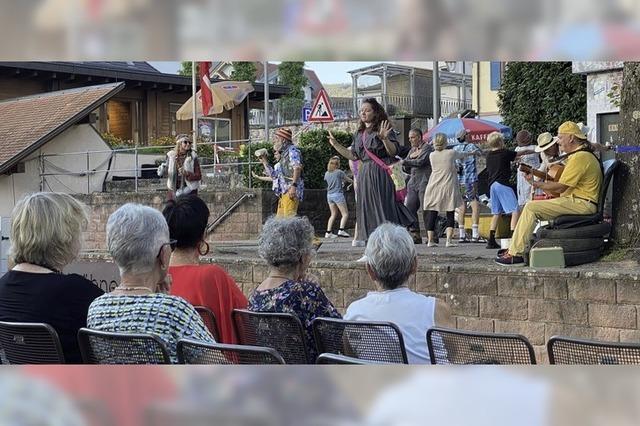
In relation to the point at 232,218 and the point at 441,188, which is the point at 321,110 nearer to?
the point at 232,218

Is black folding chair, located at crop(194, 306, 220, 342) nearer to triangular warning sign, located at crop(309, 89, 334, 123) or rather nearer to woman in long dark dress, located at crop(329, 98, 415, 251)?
woman in long dark dress, located at crop(329, 98, 415, 251)

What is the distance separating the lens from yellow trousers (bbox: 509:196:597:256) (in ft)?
21.0

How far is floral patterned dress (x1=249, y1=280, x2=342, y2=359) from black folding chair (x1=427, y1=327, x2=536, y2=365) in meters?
0.75

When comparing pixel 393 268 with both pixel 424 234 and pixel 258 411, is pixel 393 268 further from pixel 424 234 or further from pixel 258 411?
pixel 424 234

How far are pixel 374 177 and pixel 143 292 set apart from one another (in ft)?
18.0

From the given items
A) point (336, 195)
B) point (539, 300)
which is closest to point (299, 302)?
point (539, 300)

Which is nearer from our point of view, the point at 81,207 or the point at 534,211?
the point at 81,207

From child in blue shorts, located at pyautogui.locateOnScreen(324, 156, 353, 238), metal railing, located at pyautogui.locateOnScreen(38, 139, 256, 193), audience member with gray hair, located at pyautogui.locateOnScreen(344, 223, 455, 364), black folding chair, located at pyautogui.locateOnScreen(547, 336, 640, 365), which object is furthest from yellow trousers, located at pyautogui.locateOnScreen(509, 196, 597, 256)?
metal railing, located at pyautogui.locateOnScreen(38, 139, 256, 193)

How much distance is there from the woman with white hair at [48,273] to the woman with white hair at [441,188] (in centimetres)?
658

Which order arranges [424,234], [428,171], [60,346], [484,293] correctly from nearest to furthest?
1. [60,346]
2. [484,293]
3. [428,171]
4. [424,234]

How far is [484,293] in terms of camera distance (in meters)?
6.34
